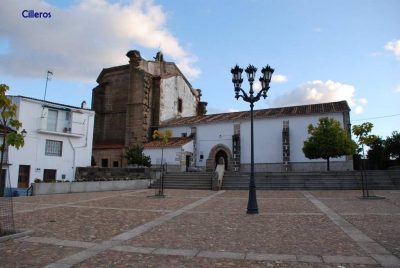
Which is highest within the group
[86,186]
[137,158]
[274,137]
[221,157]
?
[274,137]

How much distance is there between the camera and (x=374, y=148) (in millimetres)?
40375

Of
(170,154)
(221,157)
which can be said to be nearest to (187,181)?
(170,154)

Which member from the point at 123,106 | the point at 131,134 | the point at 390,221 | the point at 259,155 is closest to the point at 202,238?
the point at 390,221

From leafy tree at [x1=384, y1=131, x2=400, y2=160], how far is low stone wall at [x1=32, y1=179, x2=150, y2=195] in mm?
30321

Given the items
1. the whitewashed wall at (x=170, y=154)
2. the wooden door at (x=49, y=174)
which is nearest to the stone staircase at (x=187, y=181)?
the whitewashed wall at (x=170, y=154)

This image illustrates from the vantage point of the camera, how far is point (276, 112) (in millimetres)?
31969

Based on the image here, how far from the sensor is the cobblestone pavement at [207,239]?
16.9ft

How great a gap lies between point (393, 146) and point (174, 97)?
87.4ft

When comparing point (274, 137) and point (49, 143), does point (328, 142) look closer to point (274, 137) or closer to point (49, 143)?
point (274, 137)

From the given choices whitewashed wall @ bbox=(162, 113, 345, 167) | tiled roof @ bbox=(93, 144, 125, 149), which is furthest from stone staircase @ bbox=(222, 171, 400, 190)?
tiled roof @ bbox=(93, 144, 125, 149)

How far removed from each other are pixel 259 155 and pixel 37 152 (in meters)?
19.1

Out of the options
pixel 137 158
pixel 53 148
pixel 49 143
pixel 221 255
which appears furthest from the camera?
pixel 137 158

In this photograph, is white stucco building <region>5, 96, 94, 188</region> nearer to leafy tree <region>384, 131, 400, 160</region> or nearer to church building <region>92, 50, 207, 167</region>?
church building <region>92, 50, 207, 167</region>

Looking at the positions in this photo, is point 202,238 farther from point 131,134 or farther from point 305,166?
point 131,134
